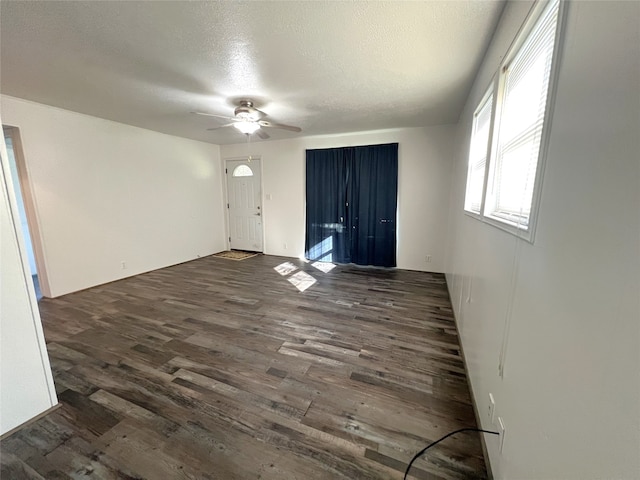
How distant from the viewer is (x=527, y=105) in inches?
47.8

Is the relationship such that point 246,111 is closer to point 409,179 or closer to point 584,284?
point 409,179

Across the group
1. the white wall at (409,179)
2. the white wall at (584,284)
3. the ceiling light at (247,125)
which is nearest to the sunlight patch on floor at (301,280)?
the white wall at (409,179)

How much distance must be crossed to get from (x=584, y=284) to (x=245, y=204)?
5646 millimetres

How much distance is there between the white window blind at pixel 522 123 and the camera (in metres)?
1.03

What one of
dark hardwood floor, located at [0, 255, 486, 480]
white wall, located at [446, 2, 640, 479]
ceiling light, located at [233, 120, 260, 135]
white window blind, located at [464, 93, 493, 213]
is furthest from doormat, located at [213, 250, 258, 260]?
white wall, located at [446, 2, 640, 479]

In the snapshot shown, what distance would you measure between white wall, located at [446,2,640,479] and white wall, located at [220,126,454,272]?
11.0ft

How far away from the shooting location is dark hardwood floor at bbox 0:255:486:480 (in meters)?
1.29

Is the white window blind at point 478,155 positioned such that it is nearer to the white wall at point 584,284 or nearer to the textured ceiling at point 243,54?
the textured ceiling at point 243,54

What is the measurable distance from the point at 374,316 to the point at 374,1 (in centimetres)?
262

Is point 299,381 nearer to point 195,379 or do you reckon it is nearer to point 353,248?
point 195,379

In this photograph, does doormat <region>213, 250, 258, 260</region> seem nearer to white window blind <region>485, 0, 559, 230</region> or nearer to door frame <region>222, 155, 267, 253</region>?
door frame <region>222, 155, 267, 253</region>

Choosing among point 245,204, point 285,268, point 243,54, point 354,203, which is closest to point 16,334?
point 243,54

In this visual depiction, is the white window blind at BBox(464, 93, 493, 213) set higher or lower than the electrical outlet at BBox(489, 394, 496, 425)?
higher

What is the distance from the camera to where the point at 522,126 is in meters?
1.26
